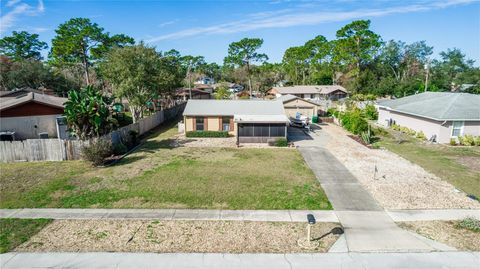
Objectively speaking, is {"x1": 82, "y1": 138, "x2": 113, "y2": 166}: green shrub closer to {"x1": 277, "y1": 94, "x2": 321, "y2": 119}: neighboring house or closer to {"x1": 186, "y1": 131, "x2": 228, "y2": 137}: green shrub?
{"x1": 186, "y1": 131, "x2": 228, "y2": 137}: green shrub

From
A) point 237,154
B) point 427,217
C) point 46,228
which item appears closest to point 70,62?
point 237,154

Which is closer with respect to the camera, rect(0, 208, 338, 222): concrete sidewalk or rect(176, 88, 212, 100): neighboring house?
rect(0, 208, 338, 222): concrete sidewalk

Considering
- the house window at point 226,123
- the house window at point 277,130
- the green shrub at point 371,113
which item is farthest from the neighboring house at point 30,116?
the green shrub at point 371,113

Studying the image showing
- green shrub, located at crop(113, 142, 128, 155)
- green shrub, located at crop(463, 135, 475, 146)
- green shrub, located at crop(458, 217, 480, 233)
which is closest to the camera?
green shrub, located at crop(458, 217, 480, 233)

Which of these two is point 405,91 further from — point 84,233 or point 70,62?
point 70,62

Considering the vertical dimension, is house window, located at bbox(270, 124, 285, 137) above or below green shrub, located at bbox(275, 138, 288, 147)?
above

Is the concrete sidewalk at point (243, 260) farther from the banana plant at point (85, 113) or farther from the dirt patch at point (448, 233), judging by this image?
the banana plant at point (85, 113)

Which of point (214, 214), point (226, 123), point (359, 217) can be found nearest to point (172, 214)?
point (214, 214)

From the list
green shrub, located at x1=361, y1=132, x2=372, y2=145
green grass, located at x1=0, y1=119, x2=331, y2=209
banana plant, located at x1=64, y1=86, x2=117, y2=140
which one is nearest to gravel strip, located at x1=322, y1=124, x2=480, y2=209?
green shrub, located at x1=361, y1=132, x2=372, y2=145
